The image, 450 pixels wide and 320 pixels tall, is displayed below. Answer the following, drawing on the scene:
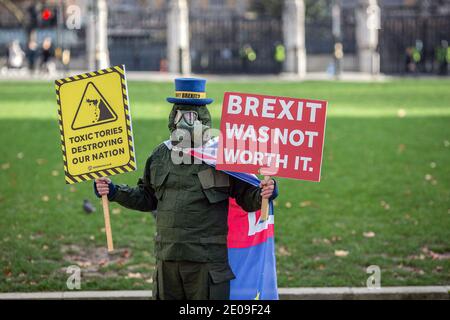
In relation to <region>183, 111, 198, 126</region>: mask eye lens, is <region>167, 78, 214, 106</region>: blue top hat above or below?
above

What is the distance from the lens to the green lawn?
388 inches

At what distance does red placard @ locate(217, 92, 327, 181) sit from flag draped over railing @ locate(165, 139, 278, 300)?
0.17m

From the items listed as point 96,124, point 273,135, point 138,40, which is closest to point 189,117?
point 273,135

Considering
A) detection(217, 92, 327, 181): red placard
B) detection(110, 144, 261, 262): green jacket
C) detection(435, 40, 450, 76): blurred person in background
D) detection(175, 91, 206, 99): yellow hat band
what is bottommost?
detection(435, 40, 450, 76): blurred person in background

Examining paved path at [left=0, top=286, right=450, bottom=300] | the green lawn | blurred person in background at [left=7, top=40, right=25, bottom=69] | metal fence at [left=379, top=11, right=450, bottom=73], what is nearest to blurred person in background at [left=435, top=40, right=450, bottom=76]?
metal fence at [left=379, top=11, right=450, bottom=73]

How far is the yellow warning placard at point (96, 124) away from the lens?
6.71 meters

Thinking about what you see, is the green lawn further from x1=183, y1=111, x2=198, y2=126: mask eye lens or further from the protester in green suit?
x1=183, y1=111, x2=198, y2=126: mask eye lens

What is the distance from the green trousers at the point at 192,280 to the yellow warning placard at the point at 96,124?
832mm

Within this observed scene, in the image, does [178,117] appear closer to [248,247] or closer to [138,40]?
[248,247]

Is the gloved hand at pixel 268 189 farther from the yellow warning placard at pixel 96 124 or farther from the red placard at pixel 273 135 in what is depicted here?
the yellow warning placard at pixel 96 124

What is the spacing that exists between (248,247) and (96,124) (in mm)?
1392

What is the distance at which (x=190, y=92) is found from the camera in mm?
6457

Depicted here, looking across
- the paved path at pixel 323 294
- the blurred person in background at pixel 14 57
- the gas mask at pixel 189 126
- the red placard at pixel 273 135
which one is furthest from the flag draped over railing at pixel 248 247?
the blurred person in background at pixel 14 57

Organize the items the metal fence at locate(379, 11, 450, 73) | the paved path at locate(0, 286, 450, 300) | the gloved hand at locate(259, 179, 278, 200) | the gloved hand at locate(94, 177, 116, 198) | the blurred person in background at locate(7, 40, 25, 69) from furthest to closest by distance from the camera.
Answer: the metal fence at locate(379, 11, 450, 73)
the blurred person in background at locate(7, 40, 25, 69)
the paved path at locate(0, 286, 450, 300)
the gloved hand at locate(94, 177, 116, 198)
the gloved hand at locate(259, 179, 278, 200)
